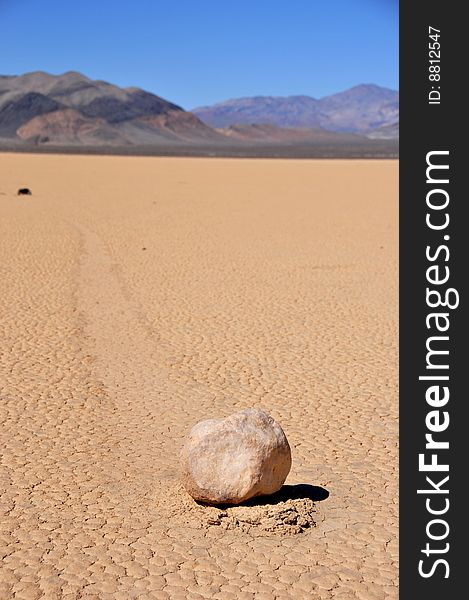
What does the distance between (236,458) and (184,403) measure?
312 cm

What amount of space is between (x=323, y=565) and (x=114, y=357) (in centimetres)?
575

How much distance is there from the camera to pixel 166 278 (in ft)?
54.1

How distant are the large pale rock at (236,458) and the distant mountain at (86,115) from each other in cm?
11763

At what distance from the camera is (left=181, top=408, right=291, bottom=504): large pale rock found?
19.6ft

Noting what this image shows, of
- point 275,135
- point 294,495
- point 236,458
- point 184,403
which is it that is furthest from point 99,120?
point 236,458

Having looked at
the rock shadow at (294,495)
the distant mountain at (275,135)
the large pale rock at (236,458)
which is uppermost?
the distant mountain at (275,135)

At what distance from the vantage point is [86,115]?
146 m

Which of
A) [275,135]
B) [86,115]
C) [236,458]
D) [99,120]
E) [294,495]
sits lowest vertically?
[294,495]

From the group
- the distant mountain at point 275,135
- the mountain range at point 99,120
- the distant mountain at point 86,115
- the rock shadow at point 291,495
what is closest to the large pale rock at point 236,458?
the rock shadow at point 291,495

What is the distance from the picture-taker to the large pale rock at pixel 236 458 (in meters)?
5.97

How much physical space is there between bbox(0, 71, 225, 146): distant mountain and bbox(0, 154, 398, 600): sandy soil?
107m

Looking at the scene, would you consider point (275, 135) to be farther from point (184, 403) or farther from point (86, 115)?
point (184, 403)

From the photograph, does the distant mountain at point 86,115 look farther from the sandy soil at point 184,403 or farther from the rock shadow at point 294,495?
the rock shadow at point 294,495

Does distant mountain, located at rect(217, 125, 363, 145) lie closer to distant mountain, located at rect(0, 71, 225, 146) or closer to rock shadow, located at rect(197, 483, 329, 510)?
distant mountain, located at rect(0, 71, 225, 146)
